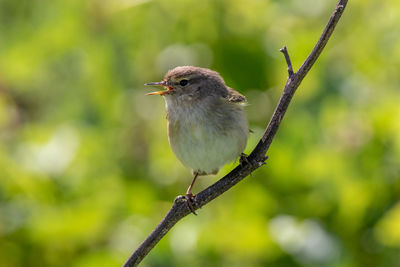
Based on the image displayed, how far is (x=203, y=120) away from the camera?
3.33 m

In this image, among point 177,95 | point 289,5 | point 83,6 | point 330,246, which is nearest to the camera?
point 177,95

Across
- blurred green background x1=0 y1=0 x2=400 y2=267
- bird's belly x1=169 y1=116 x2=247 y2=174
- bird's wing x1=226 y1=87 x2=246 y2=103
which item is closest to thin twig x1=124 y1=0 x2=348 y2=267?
bird's belly x1=169 y1=116 x2=247 y2=174

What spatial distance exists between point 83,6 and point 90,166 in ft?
4.35

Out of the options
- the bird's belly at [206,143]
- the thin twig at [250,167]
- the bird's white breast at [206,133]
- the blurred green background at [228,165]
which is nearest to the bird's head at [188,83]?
the bird's white breast at [206,133]

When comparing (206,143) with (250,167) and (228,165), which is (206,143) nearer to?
(250,167)

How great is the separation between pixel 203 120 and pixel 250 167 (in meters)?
0.95

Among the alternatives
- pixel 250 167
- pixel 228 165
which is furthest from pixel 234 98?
pixel 250 167

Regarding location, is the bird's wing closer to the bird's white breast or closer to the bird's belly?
the bird's white breast

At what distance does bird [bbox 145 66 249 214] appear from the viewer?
3295mm

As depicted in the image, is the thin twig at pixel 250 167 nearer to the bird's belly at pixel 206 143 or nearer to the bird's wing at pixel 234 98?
the bird's belly at pixel 206 143

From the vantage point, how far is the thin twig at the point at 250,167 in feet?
7.23

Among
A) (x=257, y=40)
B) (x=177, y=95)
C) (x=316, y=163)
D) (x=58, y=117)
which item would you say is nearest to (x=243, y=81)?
(x=257, y=40)

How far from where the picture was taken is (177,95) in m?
3.49

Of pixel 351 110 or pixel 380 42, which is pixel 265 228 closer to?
pixel 351 110
